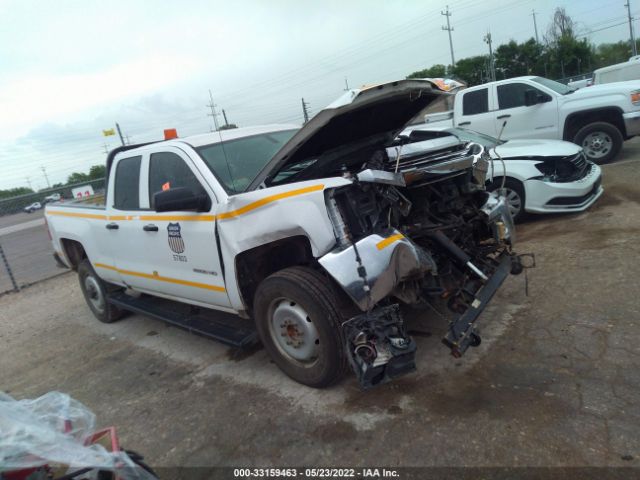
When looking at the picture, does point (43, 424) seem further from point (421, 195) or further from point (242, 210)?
point (421, 195)

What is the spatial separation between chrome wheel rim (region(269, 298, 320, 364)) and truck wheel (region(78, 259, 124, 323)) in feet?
10.9

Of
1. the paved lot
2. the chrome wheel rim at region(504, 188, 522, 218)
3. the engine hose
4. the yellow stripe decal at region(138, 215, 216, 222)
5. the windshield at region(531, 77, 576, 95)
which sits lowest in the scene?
the paved lot

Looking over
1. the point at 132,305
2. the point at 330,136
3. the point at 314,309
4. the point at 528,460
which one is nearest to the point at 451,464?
the point at 528,460

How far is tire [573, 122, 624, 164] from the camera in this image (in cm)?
885

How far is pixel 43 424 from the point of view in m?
2.11

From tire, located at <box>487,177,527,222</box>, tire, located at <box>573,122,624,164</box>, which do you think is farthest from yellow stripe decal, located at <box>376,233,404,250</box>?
tire, located at <box>573,122,624,164</box>

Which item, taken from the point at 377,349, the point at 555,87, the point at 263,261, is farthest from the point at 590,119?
the point at 377,349

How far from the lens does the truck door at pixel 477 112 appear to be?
31.9ft

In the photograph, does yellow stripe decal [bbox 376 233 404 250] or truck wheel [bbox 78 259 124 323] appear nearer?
yellow stripe decal [bbox 376 233 404 250]

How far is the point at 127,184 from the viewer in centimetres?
475

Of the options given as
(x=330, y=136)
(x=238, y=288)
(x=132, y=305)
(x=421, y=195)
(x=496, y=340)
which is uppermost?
(x=330, y=136)

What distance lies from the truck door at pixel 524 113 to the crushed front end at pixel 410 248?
6132 millimetres

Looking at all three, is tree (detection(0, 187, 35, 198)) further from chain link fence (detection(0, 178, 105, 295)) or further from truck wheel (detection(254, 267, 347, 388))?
truck wheel (detection(254, 267, 347, 388))

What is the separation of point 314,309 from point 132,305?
3.04 m
